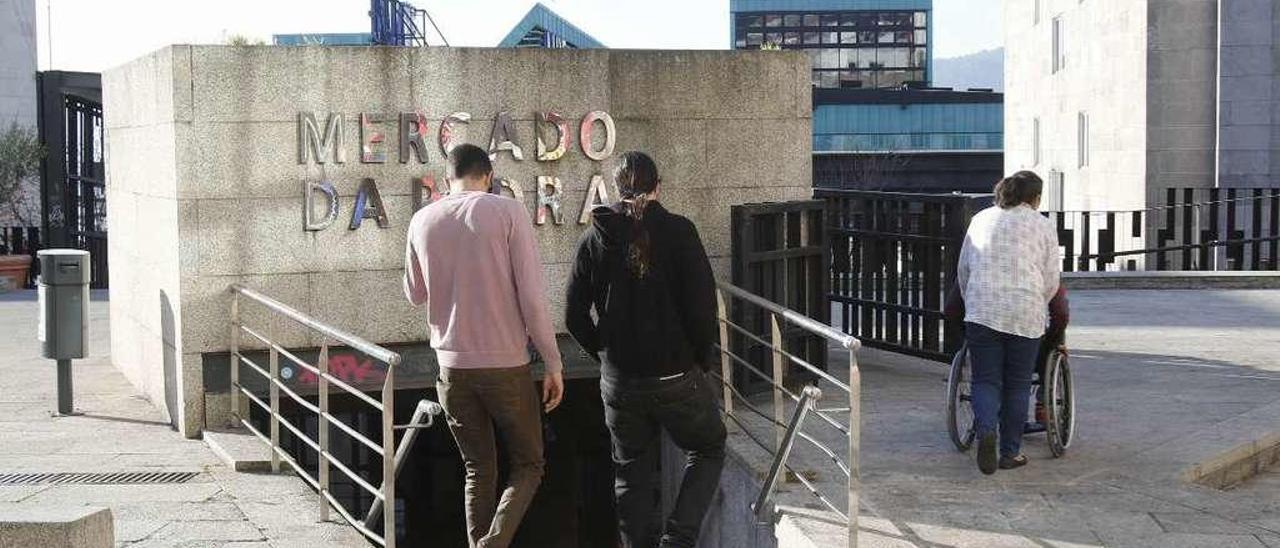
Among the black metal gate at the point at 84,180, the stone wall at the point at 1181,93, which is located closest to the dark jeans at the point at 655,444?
the black metal gate at the point at 84,180

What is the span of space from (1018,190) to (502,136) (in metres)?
3.92

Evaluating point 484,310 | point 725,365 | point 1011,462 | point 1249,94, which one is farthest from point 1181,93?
point 484,310

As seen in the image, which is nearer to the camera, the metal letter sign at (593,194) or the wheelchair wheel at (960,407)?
the wheelchair wheel at (960,407)

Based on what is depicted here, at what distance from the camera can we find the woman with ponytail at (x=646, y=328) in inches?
297

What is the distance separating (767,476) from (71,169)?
1865 centimetres

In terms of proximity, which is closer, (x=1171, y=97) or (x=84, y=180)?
(x=84, y=180)

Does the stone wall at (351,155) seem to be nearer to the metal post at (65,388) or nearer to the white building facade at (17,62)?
the metal post at (65,388)

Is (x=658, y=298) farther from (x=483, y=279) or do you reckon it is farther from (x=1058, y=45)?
(x=1058, y=45)

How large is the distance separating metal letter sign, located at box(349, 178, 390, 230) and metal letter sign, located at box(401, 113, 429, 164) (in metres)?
0.28

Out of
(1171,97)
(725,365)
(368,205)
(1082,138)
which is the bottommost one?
(725,365)

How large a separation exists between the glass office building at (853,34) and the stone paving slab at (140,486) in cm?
12766

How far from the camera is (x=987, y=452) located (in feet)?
30.2

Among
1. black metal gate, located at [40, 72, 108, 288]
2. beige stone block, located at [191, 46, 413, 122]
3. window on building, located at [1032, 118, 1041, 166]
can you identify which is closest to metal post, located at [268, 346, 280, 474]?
beige stone block, located at [191, 46, 413, 122]

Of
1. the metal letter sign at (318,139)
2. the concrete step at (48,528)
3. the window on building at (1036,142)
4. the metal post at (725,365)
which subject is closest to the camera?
the concrete step at (48,528)
